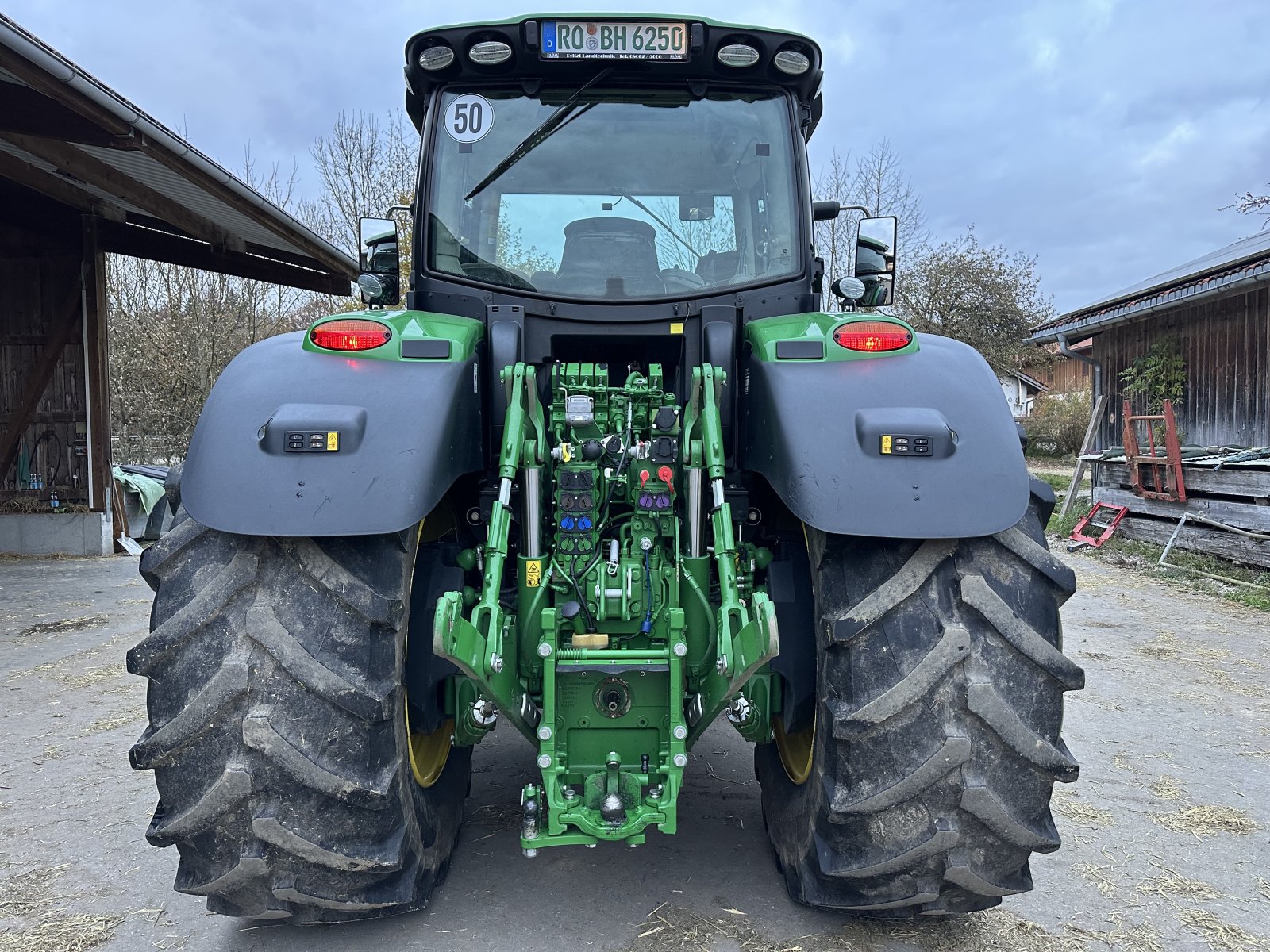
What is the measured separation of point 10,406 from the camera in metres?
10.2

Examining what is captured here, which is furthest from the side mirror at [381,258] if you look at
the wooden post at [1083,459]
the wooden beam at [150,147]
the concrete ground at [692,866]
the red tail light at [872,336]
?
the wooden post at [1083,459]

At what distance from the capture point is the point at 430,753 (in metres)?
2.81

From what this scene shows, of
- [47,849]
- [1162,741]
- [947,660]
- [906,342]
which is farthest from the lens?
[1162,741]

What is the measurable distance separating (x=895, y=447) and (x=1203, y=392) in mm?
12589

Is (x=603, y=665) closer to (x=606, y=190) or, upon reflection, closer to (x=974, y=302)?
(x=606, y=190)

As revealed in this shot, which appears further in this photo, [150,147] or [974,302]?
[974,302]

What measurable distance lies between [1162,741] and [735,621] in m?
3.40

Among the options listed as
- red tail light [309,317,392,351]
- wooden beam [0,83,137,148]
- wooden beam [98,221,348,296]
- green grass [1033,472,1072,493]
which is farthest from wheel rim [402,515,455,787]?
green grass [1033,472,1072,493]

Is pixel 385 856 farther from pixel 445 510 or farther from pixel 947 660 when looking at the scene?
pixel 947 660

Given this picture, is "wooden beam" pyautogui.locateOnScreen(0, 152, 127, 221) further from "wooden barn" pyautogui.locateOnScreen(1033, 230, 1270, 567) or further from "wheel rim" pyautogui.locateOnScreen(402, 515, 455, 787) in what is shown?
"wooden barn" pyautogui.locateOnScreen(1033, 230, 1270, 567)

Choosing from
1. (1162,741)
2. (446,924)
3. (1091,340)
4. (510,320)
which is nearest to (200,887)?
(446,924)

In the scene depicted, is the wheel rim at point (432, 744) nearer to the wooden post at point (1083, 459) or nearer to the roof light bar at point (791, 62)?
the roof light bar at point (791, 62)

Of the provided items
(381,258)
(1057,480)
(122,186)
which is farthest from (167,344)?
(1057,480)

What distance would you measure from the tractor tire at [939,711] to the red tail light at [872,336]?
58cm
